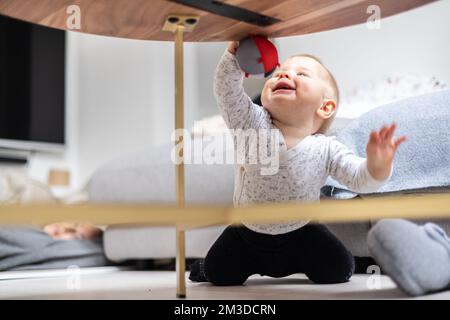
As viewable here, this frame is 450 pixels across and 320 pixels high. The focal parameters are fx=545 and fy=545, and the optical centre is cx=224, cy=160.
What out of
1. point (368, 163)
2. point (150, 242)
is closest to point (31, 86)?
point (150, 242)

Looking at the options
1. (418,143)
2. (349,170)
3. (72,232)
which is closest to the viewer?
(349,170)

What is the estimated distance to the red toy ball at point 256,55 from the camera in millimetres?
637

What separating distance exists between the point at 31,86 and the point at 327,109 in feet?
5.81

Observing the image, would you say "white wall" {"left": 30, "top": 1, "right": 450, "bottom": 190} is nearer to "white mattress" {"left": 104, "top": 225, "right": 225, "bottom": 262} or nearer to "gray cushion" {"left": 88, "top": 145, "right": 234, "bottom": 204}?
"gray cushion" {"left": 88, "top": 145, "right": 234, "bottom": 204}

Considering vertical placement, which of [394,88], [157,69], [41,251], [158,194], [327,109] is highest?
[157,69]

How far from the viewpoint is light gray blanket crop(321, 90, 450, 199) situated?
2.55 ft

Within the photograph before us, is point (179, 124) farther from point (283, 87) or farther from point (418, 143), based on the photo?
point (418, 143)

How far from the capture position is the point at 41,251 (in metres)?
1.15

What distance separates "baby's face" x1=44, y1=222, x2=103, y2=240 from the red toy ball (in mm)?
720

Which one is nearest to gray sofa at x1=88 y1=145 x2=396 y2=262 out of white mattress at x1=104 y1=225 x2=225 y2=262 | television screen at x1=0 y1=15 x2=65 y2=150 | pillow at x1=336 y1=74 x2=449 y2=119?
white mattress at x1=104 y1=225 x2=225 y2=262

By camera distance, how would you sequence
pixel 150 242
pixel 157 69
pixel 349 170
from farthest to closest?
pixel 157 69
pixel 150 242
pixel 349 170

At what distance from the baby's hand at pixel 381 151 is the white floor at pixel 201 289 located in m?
0.12
